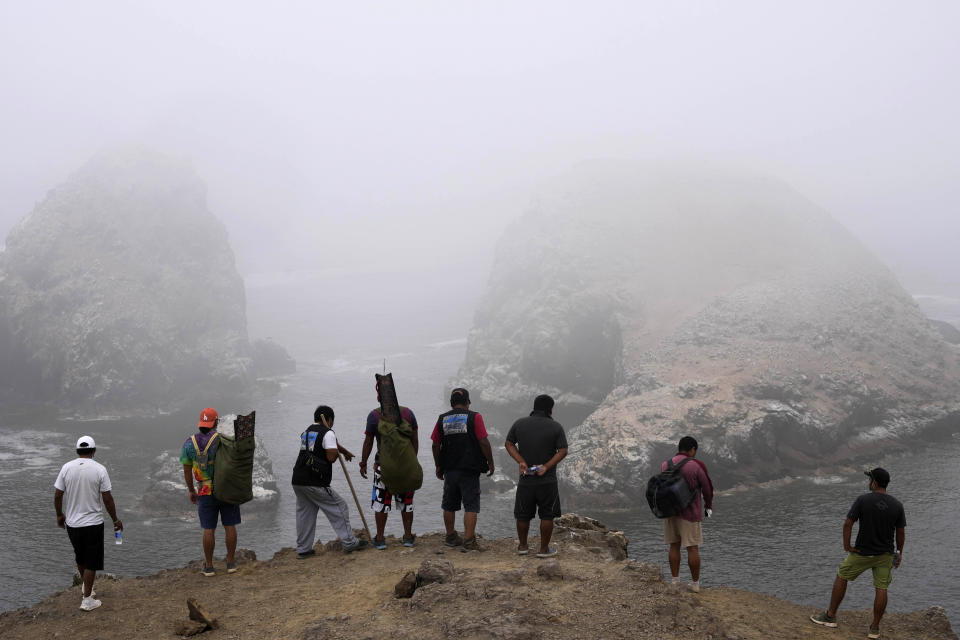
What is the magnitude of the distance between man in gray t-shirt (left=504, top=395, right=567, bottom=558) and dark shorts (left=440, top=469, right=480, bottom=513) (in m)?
0.88

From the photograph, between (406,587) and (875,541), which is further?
(875,541)

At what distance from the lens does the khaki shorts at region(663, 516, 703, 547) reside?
1112 cm

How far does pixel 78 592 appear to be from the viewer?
1176 centimetres

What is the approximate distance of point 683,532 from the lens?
11.2 meters

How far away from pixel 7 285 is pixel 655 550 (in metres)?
87.0

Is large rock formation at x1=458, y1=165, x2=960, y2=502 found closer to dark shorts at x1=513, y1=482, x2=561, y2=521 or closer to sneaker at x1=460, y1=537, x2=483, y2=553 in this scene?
sneaker at x1=460, y1=537, x2=483, y2=553

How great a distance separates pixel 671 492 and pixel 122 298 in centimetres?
8708

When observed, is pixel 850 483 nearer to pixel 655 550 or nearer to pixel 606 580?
pixel 655 550

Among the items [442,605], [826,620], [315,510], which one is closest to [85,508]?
[315,510]

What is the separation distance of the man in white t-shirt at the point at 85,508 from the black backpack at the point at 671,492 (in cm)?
900

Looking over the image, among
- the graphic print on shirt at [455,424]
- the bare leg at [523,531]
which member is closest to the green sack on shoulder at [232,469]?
the graphic print on shirt at [455,424]

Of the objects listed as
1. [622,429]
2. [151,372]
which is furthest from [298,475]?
[151,372]

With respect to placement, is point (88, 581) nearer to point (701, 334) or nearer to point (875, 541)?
point (875, 541)

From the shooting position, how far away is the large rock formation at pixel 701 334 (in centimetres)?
4488
